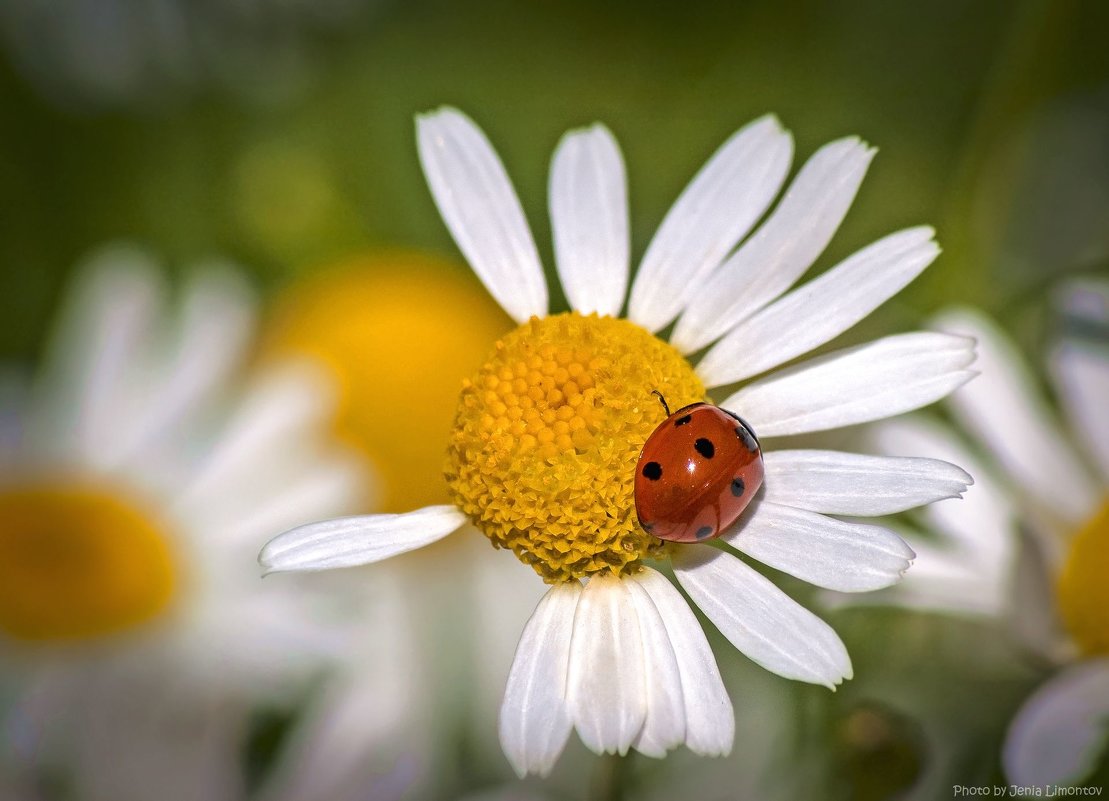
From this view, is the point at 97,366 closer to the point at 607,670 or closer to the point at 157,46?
the point at 157,46

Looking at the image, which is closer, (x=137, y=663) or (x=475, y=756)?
(x=475, y=756)

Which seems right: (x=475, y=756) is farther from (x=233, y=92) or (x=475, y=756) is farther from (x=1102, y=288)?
(x=233, y=92)

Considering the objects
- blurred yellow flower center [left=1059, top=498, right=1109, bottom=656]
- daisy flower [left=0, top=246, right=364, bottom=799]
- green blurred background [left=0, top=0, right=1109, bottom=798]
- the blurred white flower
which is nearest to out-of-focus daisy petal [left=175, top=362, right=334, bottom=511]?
daisy flower [left=0, top=246, right=364, bottom=799]

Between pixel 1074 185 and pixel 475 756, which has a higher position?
pixel 1074 185

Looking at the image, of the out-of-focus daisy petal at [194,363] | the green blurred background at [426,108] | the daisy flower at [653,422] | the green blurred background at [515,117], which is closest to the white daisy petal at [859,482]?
the daisy flower at [653,422]

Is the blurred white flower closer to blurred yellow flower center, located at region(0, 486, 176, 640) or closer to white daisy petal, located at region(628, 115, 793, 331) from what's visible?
blurred yellow flower center, located at region(0, 486, 176, 640)

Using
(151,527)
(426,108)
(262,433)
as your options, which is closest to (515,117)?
(426,108)

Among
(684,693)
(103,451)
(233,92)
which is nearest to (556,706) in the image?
(684,693)
